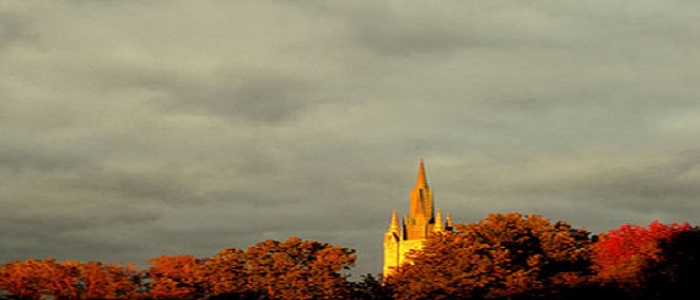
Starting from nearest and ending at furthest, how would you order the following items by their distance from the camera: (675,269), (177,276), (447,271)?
(675,269) < (447,271) < (177,276)

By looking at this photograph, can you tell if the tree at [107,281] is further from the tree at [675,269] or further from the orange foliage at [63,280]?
the tree at [675,269]

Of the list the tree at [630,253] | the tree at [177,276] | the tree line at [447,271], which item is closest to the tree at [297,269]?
the tree line at [447,271]

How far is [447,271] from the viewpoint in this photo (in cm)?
8706

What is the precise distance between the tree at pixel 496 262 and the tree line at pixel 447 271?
110 mm

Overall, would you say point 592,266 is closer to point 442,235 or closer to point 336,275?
point 442,235

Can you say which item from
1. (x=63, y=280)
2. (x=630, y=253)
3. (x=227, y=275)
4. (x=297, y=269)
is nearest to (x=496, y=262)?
(x=630, y=253)

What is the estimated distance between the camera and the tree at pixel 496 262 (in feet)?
278

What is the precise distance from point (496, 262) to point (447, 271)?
15.1 ft

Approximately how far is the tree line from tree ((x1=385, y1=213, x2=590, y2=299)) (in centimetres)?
11

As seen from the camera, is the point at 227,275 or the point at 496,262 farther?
the point at 227,275

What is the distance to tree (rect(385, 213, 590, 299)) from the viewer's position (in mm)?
84875

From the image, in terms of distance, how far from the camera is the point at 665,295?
78.2 meters

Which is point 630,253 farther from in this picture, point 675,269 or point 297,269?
point 297,269

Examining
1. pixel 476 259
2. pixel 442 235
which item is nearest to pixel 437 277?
pixel 476 259
